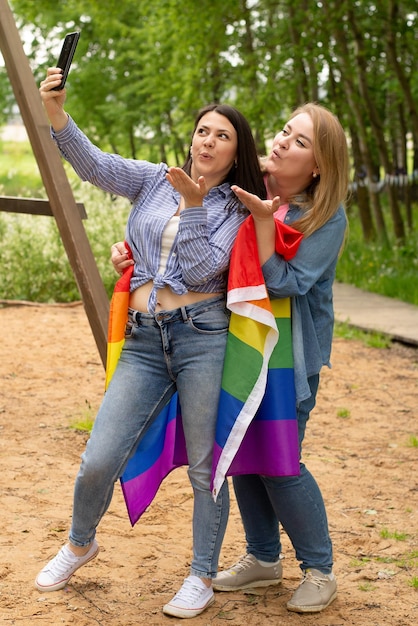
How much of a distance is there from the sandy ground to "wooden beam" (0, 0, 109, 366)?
807 millimetres

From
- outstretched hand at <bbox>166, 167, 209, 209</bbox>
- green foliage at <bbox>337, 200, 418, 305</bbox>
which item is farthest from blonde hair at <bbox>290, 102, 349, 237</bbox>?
green foliage at <bbox>337, 200, 418, 305</bbox>

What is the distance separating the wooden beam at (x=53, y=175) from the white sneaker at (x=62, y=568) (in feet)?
3.97

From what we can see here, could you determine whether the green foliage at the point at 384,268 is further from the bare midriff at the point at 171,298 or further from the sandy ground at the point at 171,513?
the bare midriff at the point at 171,298

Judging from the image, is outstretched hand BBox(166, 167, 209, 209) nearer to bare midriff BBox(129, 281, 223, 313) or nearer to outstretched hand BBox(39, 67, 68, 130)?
bare midriff BBox(129, 281, 223, 313)

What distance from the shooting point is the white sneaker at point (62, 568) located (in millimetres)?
3416

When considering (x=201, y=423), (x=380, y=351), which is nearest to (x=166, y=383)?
(x=201, y=423)

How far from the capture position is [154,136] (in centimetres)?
2438

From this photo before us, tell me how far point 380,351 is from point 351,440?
264 cm

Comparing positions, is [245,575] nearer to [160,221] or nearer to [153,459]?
[153,459]

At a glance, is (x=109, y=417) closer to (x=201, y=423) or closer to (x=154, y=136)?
(x=201, y=423)

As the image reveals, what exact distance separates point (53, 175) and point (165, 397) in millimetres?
1576

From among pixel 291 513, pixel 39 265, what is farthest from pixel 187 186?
pixel 39 265

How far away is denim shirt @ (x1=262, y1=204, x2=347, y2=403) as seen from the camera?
10.2 ft

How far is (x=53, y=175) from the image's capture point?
14.6ft
